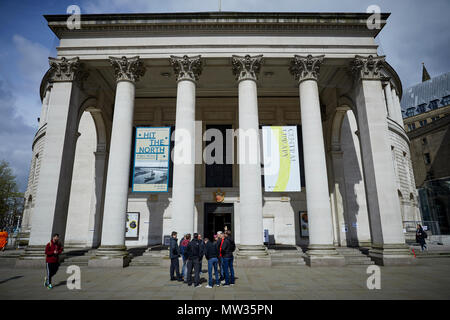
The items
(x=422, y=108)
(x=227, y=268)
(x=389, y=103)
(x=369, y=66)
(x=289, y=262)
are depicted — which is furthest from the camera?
(x=422, y=108)

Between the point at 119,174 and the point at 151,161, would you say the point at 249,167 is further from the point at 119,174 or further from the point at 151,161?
the point at 119,174

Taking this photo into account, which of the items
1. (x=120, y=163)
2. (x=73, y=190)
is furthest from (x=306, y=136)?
(x=73, y=190)

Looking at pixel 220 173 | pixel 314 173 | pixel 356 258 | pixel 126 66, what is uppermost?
pixel 126 66

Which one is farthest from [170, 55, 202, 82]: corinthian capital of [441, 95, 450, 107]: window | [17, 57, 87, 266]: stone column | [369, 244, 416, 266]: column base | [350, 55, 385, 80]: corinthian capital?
[441, 95, 450, 107]: window

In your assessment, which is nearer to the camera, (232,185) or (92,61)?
(92,61)

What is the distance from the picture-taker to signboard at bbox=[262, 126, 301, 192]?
16.8 meters

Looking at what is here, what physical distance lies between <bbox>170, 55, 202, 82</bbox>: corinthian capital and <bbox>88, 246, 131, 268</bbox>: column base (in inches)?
432

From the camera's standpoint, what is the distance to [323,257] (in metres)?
14.2

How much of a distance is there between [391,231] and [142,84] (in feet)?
67.4

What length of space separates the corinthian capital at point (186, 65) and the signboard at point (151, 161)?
3.71 meters

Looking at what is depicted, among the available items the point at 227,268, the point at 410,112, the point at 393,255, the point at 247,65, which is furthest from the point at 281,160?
the point at 410,112

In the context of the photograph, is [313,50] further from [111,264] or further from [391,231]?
[111,264]

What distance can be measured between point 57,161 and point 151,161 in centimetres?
546

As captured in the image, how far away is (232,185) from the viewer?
2334cm
